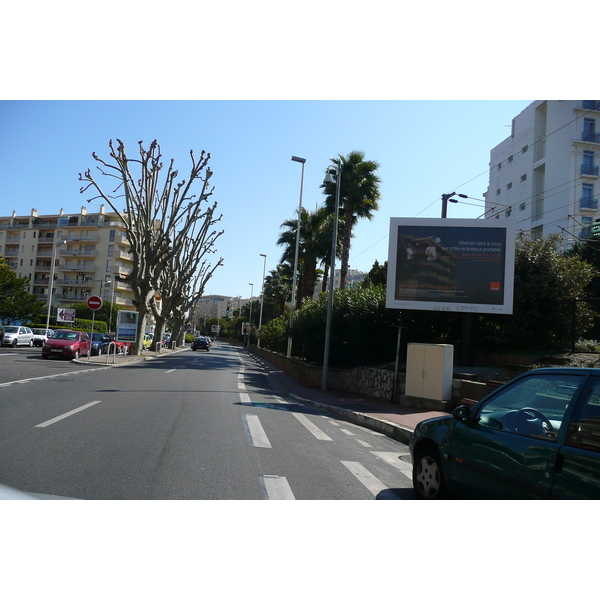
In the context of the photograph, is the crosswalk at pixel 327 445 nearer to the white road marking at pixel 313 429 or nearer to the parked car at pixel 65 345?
the white road marking at pixel 313 429

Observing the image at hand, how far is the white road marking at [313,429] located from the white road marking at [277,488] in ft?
10.4

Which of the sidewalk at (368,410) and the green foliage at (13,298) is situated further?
the green foliage at (13,298)

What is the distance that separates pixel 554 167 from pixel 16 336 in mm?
42411

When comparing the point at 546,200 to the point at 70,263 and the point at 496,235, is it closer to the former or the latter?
the point at 496,235

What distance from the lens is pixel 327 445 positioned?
817 cm

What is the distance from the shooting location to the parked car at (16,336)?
36500mm

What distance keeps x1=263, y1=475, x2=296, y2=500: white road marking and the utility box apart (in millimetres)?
8219

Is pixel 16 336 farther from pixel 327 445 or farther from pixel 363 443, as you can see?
pixel 327 445

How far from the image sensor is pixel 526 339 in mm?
16266

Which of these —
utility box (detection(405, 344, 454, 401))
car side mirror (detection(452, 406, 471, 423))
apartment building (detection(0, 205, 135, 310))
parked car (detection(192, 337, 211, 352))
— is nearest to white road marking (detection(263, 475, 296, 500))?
car side mirror (detection(452, 406, 471, 423))

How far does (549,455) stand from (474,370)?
1208 centimetres

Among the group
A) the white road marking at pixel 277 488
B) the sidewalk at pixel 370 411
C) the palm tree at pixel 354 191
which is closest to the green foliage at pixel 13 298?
→ the palm tree at pixel 354 191

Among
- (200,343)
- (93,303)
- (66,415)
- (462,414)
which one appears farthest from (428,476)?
(200,343)
